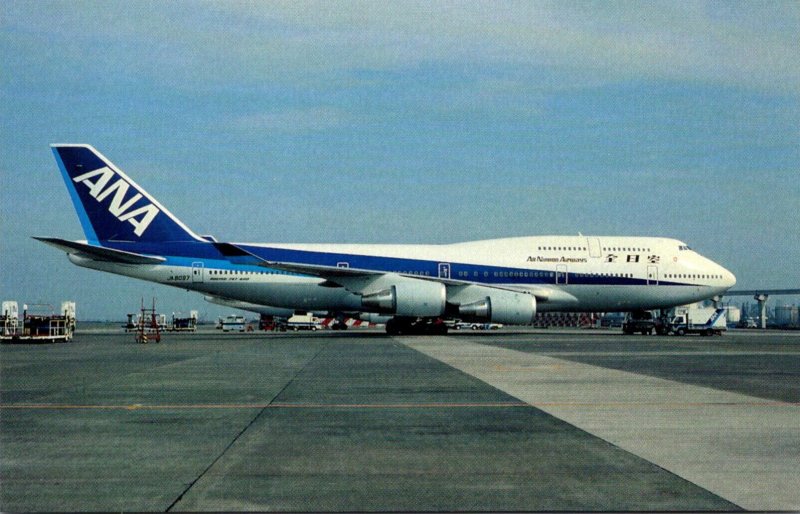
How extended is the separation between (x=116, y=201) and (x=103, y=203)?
645 millimetres

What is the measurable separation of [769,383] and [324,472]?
450 inches

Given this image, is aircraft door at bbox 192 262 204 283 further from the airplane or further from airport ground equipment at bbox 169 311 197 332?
airport ground equipment at bbox 169 311 197 332

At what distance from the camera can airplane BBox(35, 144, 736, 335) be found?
4069 cm

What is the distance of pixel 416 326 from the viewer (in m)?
44.8

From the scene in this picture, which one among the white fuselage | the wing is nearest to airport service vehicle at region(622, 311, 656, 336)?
the white fuselage

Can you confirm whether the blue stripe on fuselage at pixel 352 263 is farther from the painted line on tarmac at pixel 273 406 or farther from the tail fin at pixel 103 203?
the painted line on tarmac at pixel 273 406

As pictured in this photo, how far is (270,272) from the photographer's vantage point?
1672 inches

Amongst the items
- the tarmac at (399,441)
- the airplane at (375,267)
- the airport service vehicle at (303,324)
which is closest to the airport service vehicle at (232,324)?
the airport service vehicle at (303,324)

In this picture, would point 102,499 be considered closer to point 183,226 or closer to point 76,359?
point 76,359

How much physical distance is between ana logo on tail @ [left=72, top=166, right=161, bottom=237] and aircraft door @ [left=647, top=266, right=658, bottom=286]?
26.3 metres

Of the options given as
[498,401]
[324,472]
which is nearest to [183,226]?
[498,401]

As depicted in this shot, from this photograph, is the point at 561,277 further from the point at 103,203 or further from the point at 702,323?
the point at 103,203

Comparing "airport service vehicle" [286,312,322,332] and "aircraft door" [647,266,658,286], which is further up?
"aircraft door" [647,266,658,286]

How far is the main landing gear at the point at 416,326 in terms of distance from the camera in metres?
44.5
